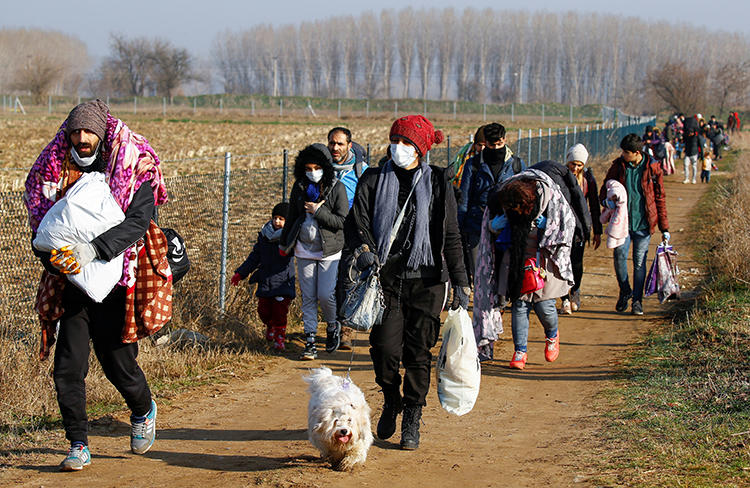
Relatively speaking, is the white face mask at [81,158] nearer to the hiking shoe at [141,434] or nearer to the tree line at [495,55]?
the hiking shoe at [141,434]

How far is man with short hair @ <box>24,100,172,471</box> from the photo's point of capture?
4.86 m

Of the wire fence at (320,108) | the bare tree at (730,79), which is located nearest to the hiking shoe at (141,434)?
the bare tree at (730,79)

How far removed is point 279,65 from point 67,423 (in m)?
156

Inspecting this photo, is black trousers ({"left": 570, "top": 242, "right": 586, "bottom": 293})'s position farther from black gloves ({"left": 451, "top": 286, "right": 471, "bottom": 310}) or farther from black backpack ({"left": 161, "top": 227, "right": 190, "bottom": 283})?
black backpack ({"left": 161, "top": 227, "right": 190, "bottom": 283})

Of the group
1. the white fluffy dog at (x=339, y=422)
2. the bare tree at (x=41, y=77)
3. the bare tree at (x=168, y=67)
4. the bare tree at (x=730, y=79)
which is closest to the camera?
the white fluffy dog at (x=339, y=422)

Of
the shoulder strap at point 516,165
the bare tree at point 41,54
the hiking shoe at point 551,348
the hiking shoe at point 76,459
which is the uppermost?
the bare tree at point 41,54

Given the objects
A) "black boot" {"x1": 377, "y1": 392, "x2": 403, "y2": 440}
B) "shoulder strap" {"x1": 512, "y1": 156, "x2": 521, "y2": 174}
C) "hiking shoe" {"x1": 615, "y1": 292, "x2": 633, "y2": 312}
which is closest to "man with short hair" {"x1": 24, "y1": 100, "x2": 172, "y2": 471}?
"black boot" {"x1": 377, "y1": 392, "x2": 403, "y2": 440}

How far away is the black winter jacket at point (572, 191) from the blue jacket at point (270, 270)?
259 centimetres

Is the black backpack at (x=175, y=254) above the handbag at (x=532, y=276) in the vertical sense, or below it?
above

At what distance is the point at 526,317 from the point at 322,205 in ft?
6.89

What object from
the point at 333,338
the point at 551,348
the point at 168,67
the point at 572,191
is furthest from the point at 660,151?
the point at 168,67

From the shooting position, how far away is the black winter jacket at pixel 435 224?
5.43 metres

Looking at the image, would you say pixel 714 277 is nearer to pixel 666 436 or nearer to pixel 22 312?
pixel 666 436

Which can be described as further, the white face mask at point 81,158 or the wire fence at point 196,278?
the wire fence at point 196,278
